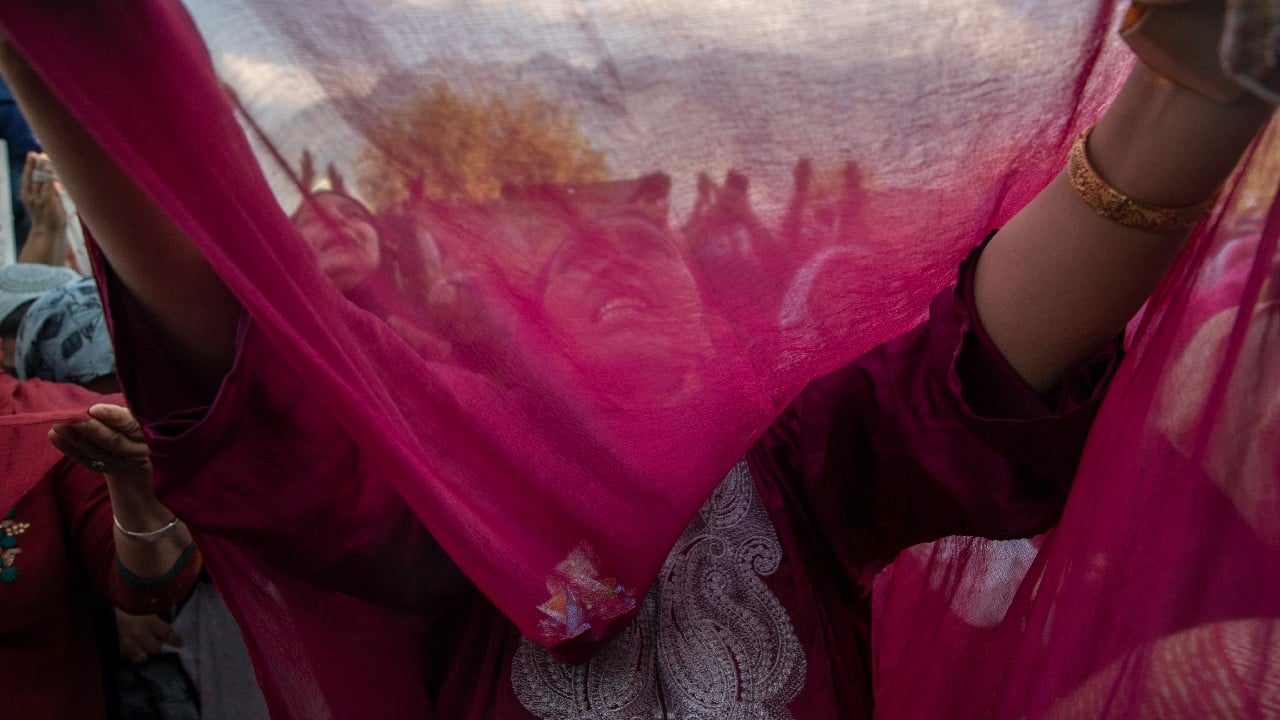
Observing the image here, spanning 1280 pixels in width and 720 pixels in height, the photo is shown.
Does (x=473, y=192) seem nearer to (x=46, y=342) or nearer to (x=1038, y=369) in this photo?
(x=1038, y=369)

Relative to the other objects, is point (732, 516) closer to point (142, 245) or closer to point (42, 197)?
point (142, 245)

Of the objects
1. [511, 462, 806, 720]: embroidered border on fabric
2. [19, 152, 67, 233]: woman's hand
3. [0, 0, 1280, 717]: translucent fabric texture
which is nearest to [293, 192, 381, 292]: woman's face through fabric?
[0, 0, 1280, 717]: translucent fabric texture

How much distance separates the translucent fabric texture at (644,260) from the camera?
0.58 metres

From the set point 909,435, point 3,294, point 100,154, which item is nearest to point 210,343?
point 100,154

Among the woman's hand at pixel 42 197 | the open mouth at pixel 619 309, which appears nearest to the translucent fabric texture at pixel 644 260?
the open mouth at pixel 619 309

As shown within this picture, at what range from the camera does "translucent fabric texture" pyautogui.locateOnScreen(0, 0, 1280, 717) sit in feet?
1.89

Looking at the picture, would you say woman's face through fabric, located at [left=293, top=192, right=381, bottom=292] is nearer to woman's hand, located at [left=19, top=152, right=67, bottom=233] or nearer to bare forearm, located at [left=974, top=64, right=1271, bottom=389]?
bare forearm, located at [left=974, top=64, right=1271, bottom=389]

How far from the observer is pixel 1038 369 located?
2.25 feet

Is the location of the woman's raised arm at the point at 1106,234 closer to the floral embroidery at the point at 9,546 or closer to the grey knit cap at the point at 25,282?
the floral embroidery at the point at 9,546

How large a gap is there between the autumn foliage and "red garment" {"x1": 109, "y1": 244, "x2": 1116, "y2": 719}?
0.17 meters

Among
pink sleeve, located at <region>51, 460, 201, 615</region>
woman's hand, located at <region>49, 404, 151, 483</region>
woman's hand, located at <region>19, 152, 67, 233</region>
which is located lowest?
woman's hand, located at <region>19, 152, 67, 233</region>

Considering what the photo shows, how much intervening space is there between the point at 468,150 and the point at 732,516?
42 cm

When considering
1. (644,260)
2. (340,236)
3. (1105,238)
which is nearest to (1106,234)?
(1105,238)

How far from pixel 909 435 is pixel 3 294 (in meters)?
2.21
